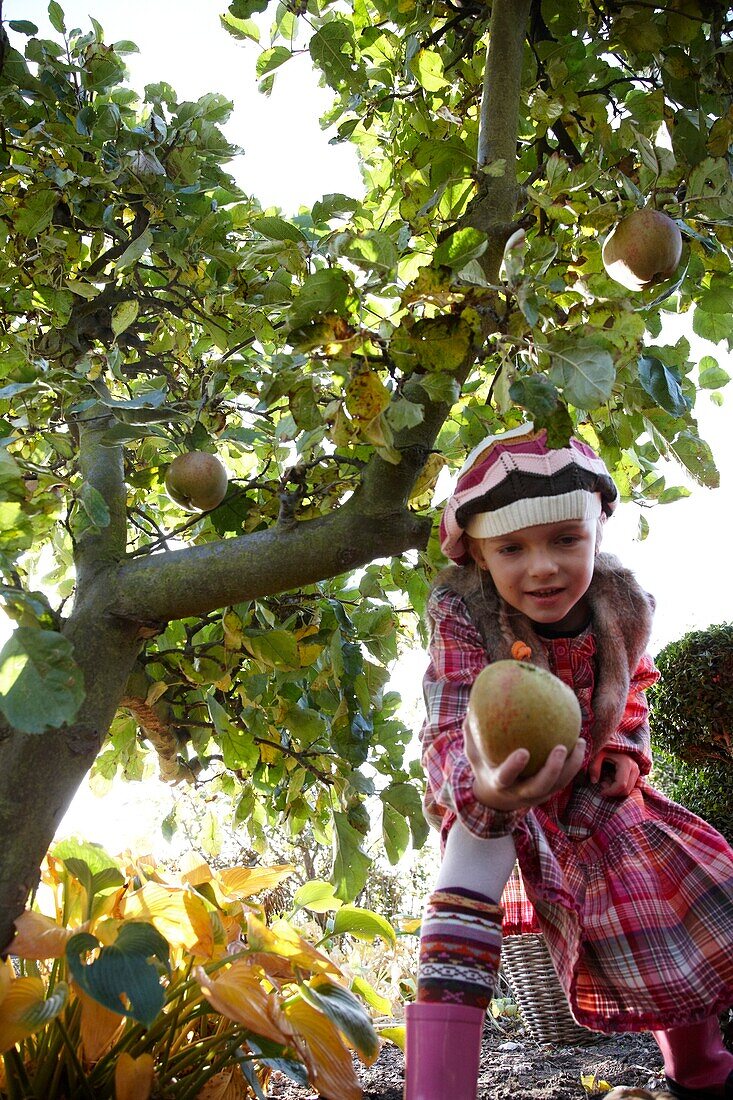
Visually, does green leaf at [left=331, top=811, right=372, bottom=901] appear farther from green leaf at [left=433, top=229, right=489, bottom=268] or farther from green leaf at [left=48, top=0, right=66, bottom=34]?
green leaf at [left=48, top=0, right=66, bottom=34]

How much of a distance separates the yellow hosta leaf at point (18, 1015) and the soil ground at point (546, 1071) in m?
0.78

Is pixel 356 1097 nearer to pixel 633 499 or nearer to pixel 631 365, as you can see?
pixel 631 365

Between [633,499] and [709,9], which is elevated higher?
[709,9]

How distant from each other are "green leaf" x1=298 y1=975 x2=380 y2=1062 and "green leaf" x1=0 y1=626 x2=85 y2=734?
0.56 m

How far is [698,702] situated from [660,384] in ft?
5.97

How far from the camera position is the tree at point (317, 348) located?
3.85ft

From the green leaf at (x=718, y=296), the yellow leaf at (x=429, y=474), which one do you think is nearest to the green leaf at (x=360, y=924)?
the yellow leaf at (x=429, y=474)

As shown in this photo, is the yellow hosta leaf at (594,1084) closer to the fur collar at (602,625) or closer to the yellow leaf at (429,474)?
the fur collar at (602,625)

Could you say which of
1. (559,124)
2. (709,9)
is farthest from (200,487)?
(709,9)

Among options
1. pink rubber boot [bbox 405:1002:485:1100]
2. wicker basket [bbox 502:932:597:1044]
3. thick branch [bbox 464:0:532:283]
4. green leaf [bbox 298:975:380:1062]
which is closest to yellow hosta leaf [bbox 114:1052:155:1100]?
green leaf [bbox 298:975:380:1062]

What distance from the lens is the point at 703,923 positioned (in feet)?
4.43

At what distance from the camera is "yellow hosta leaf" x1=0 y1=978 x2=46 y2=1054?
42.3 inches

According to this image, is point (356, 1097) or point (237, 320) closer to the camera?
point (356, 1097)

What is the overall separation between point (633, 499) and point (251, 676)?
33.9 inches
